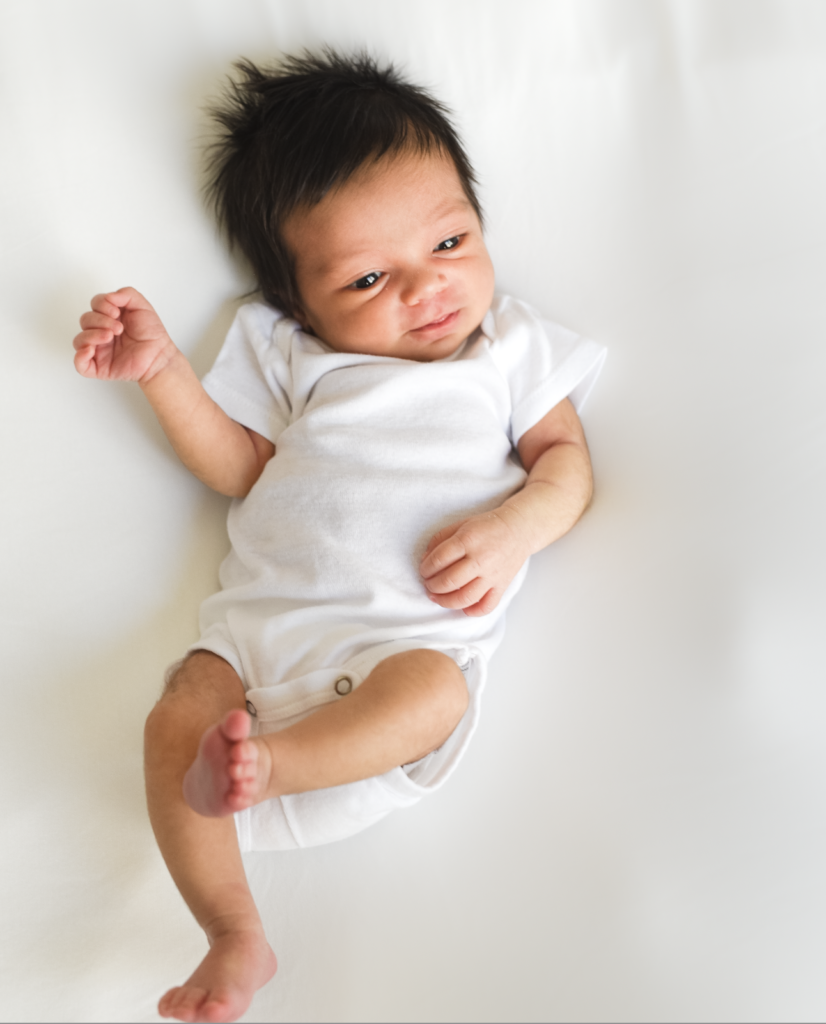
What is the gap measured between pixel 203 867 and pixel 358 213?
90 centimetres

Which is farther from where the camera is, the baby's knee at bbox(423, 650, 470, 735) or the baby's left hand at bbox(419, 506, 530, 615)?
the baby's left hand at bbox(419, 506, 530, 615)

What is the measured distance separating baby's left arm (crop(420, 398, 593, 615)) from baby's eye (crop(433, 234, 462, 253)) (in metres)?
0.29

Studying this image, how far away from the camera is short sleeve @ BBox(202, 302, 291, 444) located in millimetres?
1335

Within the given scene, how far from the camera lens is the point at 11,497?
1206mm

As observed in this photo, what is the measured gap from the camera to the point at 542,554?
131cm

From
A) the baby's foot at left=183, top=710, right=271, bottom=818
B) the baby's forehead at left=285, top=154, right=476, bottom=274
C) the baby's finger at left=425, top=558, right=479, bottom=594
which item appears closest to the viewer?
the baby's foot at left=183, top=710, right=271, bottom=818

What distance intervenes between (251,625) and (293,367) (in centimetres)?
42

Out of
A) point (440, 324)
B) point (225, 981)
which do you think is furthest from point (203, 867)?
point (440, 324)

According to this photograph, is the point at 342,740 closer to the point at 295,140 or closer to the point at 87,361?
the point at 87,361

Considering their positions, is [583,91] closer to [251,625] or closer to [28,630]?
[251,625]

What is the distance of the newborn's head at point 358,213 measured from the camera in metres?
1.28

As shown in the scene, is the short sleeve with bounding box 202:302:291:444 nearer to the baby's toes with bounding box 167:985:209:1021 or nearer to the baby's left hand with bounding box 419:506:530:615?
the baby's left hand with bounding box 419:506:530:615

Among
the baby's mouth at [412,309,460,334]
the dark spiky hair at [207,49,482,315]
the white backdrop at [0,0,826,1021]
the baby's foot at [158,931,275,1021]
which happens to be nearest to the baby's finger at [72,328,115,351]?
the white backdrop at [0,0,826,1021]

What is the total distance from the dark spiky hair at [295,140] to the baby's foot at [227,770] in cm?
75
